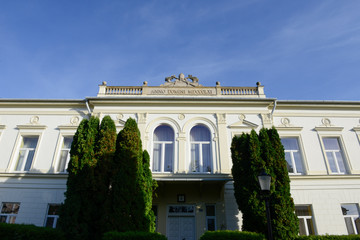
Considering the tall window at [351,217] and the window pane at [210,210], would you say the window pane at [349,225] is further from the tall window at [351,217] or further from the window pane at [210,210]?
the window pane at [210,210]

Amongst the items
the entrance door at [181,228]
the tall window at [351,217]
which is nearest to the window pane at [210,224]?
the entrance door at [181,228]

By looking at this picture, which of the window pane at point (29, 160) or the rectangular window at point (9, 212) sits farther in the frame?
the window pane at point (29, 160)

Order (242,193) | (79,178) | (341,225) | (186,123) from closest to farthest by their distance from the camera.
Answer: (79,178), (242,193), (341,225), (186,123)

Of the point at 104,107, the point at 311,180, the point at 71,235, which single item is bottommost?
the point at 71,235

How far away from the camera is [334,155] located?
13.3 meters

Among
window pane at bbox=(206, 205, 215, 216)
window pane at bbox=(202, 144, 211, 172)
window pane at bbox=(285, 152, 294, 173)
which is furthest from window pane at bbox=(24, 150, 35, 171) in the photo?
window pane at bbox=(285, 152, 294, 173)

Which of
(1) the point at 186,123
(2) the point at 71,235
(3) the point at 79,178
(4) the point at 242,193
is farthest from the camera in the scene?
(1) the point at 186,123

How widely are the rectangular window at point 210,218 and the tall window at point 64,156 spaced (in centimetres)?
784

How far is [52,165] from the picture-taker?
41.6 ft

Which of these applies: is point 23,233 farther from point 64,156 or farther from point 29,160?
point 29,160

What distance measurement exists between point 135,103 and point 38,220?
7539 mm

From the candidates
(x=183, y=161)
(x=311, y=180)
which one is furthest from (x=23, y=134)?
(x=311, y=180)

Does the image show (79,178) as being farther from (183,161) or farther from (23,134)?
(23,134)

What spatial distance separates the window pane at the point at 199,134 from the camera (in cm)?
1345
